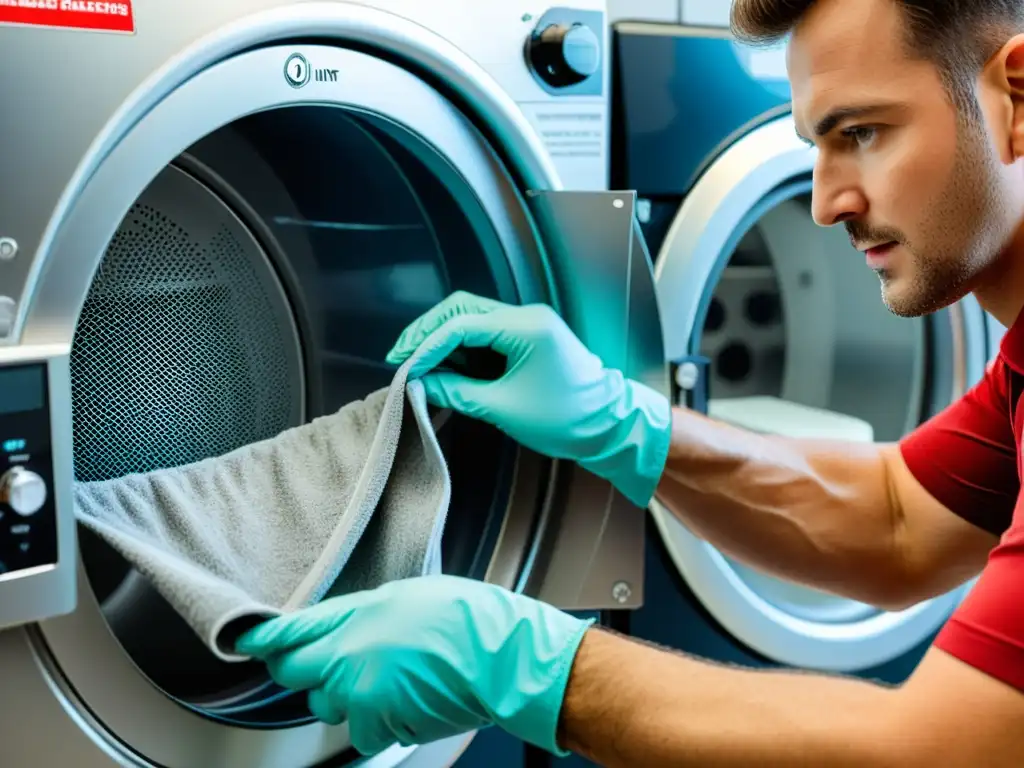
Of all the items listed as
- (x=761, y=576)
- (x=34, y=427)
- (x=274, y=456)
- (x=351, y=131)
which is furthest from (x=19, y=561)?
(x=761, y=576)

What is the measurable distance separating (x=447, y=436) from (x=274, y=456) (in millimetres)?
228

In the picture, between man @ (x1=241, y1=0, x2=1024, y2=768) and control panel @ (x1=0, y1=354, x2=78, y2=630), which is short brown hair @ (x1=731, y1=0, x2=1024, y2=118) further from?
control panel @ (x1=0, y1=354, x2=78, y2=630)

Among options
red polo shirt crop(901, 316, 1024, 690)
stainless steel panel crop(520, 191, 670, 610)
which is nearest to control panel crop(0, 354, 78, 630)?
stainless steel panel crop(520, 191, 670, 610)

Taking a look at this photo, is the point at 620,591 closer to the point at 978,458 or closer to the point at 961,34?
the point at 978,458

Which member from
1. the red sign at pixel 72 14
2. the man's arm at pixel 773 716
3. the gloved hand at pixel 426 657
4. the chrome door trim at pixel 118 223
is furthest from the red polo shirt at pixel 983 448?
the red sign at pixel 72 14

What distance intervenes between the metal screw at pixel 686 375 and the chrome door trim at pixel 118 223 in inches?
13.6

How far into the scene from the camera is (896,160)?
0.78m

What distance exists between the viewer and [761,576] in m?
1.29

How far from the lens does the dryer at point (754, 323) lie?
107 centimetres

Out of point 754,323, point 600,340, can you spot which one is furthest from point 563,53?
point 754,323

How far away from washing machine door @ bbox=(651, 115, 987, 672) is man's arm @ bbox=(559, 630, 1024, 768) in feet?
1.25

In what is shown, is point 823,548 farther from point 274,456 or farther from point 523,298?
point 274,456

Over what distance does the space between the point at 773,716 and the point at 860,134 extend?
432 millimetres

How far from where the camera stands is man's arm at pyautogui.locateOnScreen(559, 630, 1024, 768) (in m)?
0.64
